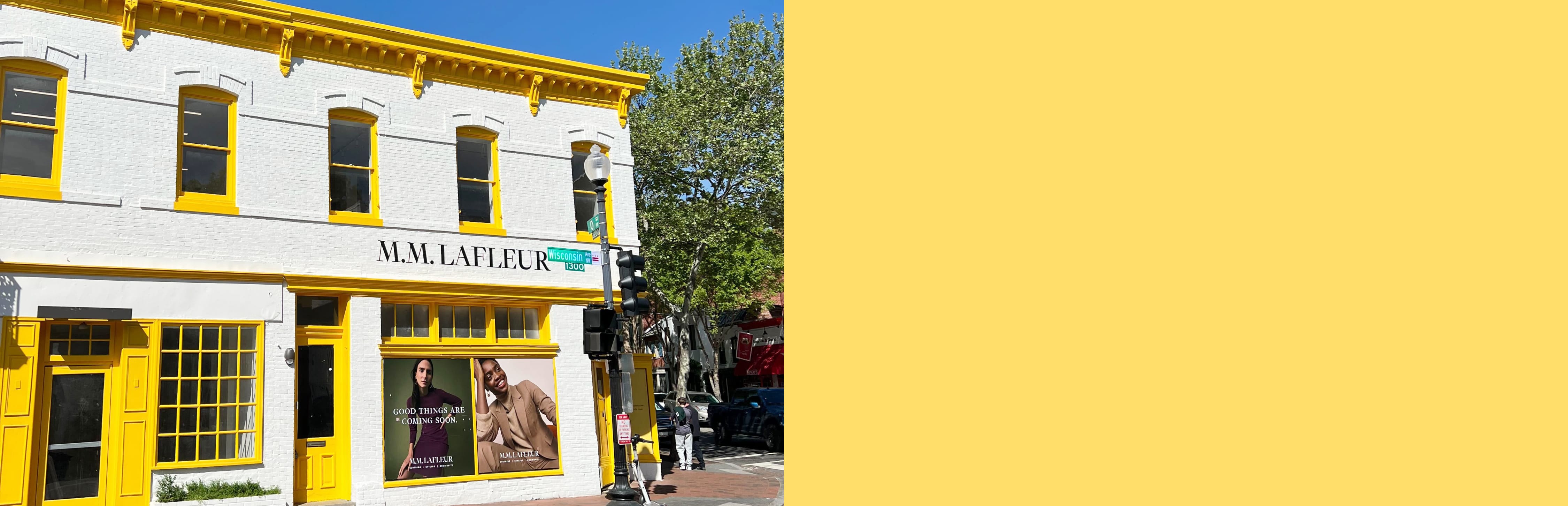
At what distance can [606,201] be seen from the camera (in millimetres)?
14984

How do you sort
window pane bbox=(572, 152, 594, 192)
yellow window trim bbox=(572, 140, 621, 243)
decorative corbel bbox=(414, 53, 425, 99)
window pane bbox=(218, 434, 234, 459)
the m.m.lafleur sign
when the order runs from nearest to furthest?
window pane bbox=(218, 434, 234, 459) → the m.m.lafleur sign → decorative corbel bbox=(414, 53, 425, 99) → yellow window trim bbox=(572, 140, 621, 243) → window pane bbox=(572, 152, 594, 192)

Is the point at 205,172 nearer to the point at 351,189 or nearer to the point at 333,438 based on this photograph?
the point at 351,189

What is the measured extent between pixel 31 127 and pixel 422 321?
5.00 m

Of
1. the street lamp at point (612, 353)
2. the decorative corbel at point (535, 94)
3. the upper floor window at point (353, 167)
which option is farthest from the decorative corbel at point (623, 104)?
the upper floor window at point (353, 167)

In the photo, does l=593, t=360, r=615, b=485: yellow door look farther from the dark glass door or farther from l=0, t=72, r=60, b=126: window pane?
l=0, t=72, r=60, b=126: window pane

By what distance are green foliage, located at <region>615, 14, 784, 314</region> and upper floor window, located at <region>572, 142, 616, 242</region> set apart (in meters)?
10.3

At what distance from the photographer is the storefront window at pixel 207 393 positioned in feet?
37.5

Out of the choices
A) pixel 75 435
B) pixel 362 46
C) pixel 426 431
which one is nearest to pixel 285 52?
Answer: pixel 362 46

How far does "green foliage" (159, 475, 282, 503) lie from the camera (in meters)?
11.1

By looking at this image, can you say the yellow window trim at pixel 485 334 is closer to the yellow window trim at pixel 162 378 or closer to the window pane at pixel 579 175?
the yellow window trim at pixel 162 378

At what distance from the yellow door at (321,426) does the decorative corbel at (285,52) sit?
377cm

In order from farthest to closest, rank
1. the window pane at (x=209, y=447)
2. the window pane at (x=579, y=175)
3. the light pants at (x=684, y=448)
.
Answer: the light pants at (x=684, y=448), the window pane at (x=579, y=175), the window pane at (x=209, y=447)

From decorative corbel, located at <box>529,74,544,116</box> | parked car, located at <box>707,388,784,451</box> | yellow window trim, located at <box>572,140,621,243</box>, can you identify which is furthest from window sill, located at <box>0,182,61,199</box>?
parked car, located at <box>707,388,784,451</box>

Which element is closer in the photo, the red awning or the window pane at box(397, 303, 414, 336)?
the window pane at box(397, 303, 414, 336)
